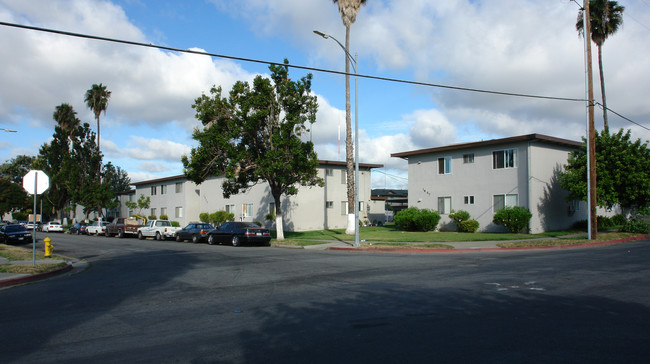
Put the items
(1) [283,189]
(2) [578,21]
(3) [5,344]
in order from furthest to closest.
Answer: (2) [578,21], (1) [283,189], (3) [5,344]

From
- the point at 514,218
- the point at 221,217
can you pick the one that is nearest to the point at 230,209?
the point at 221,217

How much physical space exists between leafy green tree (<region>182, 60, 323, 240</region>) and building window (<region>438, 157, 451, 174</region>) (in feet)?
40.4

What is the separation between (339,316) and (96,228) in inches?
1730

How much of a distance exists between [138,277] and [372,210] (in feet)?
117

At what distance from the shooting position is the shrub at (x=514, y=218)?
1128 inches

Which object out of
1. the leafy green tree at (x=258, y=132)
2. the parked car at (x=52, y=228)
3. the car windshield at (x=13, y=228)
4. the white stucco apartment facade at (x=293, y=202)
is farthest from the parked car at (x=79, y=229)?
the leafy green tree at (x=258, y=132)

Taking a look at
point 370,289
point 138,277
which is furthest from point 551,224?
point 138,277

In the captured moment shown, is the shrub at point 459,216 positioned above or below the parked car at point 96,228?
above

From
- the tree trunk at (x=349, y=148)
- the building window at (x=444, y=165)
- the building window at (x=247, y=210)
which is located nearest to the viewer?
the tree trunk at (x=349, y=148)

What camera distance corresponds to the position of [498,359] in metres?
5.44

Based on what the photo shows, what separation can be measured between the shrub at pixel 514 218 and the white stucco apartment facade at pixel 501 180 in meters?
1.05

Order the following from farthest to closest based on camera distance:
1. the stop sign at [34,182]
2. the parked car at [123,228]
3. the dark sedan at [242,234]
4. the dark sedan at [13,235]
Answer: the parked car at [123,228], the dark sedan at [13,235], the dark sedan at [242,234], the stop sign at [34,182]

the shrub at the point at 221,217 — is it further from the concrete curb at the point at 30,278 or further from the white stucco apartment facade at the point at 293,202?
the concrete curb at the point at 30,278

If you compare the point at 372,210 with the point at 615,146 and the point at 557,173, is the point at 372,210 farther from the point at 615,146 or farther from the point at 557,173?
the point at 615,146
